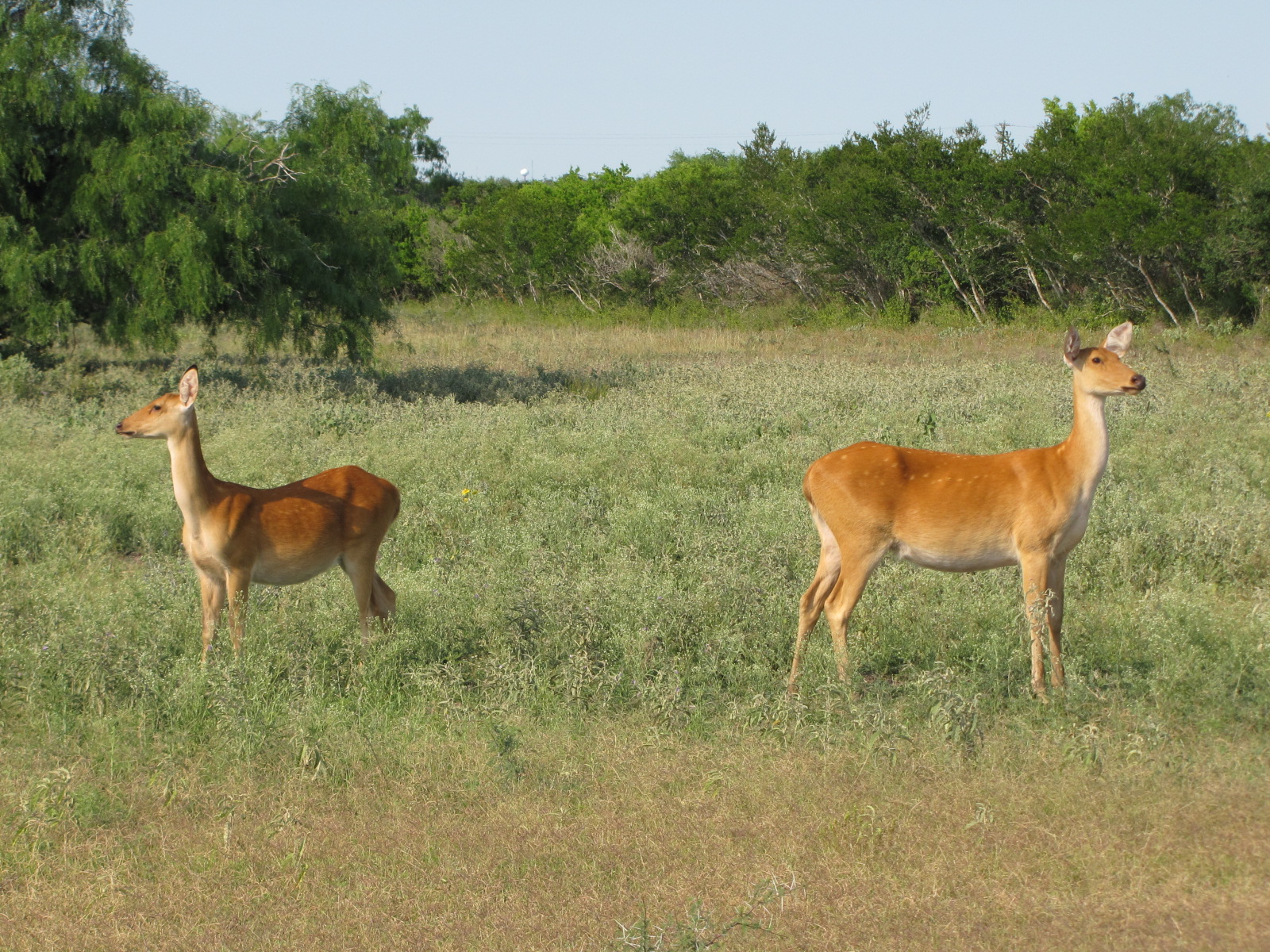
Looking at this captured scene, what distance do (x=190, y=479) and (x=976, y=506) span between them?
4413 mm

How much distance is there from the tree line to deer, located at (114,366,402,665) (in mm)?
9690

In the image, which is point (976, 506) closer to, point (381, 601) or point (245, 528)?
point (381, 601)

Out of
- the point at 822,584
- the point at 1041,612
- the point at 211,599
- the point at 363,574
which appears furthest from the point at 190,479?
the point at 1041,612

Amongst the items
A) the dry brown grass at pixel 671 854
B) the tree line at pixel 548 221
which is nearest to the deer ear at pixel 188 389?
the dry brown grass at pixel 671 854

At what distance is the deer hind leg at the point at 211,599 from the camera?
677cm

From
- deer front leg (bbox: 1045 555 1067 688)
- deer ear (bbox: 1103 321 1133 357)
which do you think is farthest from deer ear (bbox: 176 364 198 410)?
deer ear (bbox: 1103 321 1133 357)

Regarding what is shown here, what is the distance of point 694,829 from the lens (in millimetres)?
4723

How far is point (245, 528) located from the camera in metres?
6.79

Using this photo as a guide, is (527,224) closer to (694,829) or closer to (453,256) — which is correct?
(453,256)

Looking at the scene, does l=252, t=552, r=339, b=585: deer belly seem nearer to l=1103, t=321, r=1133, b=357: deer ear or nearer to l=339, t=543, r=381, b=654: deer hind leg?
l=339, t=543, r=381, b=654: deer hind leg

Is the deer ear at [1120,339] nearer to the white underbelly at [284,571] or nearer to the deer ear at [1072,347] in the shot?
the deer ear at [1072,347]

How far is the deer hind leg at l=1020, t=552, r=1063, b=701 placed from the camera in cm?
612

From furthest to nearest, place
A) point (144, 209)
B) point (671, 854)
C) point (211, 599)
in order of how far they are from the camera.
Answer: point (144, 209) < point (211, 599) < point (671, 854)

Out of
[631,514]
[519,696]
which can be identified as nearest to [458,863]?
[519,696]
